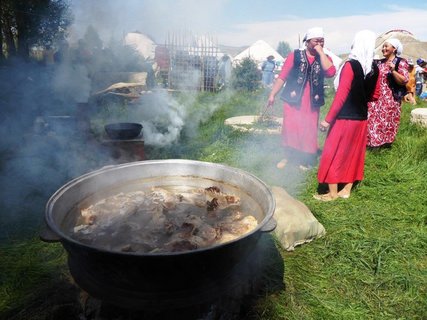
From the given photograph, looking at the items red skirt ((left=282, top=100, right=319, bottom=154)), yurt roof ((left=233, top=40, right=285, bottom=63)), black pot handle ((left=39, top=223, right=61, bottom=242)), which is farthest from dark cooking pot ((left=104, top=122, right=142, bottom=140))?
yurt roof ((left=233, top=40, right=285, bottom=63))

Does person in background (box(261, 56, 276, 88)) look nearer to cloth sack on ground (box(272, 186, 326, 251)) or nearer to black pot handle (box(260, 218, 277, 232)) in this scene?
cloth sack on ground (box(272, 186, 326, 251))

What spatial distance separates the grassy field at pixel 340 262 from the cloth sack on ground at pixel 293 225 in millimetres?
97

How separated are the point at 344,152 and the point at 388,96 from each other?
246 centimetres

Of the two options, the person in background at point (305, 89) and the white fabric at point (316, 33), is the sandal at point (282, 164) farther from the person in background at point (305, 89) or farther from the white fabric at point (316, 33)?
the white fabric at point (316, 33)

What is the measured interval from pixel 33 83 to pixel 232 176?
7251mm

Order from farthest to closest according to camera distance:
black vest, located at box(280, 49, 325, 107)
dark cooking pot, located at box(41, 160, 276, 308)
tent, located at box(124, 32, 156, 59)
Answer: tent, located at box(124, 32, 156, 59), black vest, located at box(280, 49, 325, 107), dark cooking pot, located at box(41, 160, 276, 308)

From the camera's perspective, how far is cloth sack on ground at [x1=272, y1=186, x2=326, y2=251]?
11.2 feet

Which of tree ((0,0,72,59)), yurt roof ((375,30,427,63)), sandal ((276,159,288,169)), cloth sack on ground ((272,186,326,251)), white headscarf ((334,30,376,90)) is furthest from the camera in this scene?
Result: yurt roof ((375,30,427,63))

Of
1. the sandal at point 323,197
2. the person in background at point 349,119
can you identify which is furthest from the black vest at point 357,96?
the sandal at point 323,197

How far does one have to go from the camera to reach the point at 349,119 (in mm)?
4152

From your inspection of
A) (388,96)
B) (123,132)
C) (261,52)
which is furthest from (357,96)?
(261,52)

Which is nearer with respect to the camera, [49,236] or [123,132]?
[49,236]

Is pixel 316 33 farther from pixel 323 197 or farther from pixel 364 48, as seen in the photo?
pixel 323 197

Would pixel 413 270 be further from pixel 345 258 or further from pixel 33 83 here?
pixel 33 83
